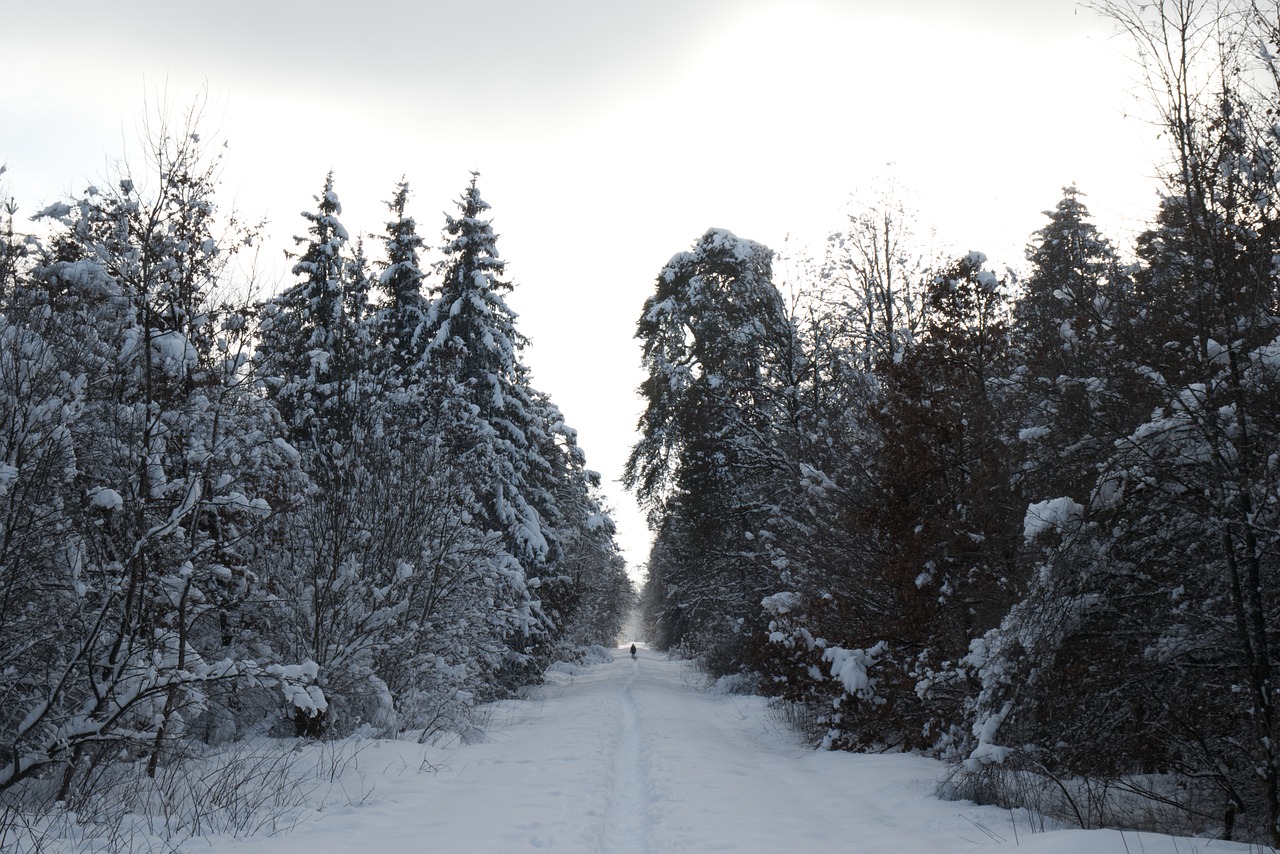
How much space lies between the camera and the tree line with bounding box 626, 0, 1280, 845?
631 cm

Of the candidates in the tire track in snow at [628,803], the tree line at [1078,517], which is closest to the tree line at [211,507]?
the tire track in snow at [628,803]

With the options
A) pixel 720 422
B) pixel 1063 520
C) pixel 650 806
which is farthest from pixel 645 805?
pixel 720 422

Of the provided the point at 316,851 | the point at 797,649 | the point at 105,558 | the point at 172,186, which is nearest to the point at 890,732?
the point at 797,649

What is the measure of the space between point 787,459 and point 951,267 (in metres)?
6.70

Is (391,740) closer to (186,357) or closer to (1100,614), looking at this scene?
(186,357)

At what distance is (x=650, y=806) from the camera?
8641 mm

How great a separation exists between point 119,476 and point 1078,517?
31.8ft

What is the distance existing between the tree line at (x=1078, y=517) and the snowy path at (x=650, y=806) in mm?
853

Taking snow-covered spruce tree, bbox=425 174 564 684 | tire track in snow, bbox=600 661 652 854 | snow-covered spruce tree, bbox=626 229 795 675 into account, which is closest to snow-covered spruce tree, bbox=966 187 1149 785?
tire track in snow, bbox=600 661 652 854

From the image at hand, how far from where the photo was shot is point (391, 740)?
12.4m

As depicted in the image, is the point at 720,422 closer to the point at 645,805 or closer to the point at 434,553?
the point at 434,553

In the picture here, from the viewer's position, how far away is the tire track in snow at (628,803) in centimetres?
709

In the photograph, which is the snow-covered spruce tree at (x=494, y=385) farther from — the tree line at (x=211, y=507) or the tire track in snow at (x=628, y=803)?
the tire track in snow at (x=628, y=803)

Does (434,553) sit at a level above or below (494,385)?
below
